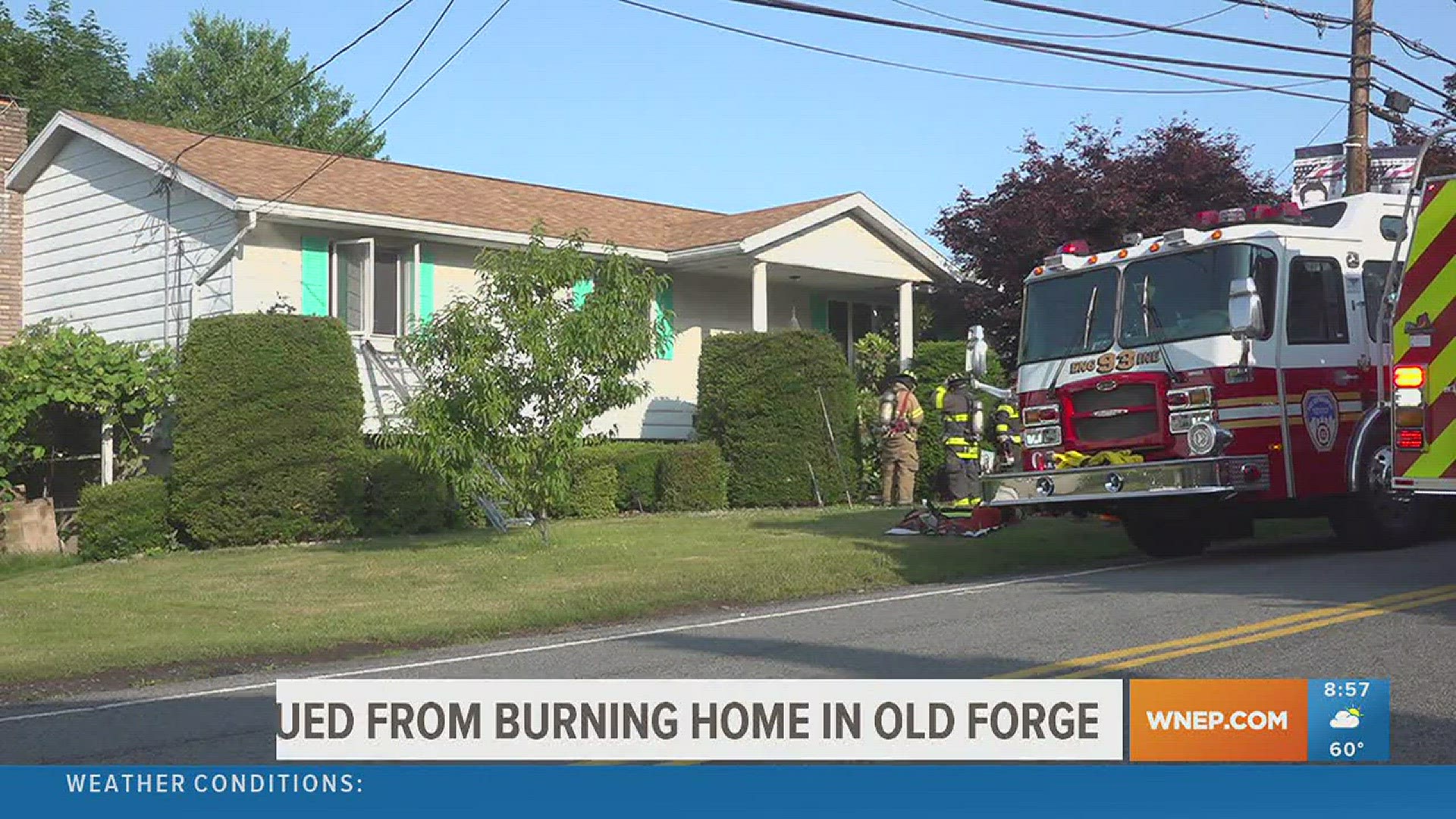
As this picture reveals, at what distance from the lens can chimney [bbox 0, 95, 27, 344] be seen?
2538cm

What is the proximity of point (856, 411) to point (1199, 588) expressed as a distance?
11.8m

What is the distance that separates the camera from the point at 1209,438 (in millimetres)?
13641

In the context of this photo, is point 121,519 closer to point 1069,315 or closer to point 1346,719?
point 1069,315

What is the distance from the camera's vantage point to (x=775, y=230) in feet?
82.6

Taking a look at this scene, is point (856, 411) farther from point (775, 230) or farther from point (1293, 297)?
point (1293, 297)

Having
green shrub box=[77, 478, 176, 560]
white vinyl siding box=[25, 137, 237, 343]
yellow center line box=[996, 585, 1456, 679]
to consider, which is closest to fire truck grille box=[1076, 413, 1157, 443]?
yellow center line box=[996, 585, 1456, 679]

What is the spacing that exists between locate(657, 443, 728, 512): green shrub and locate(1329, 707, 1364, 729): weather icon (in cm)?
1655

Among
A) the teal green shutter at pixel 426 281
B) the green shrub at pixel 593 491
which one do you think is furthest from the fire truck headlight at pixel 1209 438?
the teal green shutter at pixel 426 281

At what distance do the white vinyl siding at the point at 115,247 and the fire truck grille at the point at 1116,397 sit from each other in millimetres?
11590

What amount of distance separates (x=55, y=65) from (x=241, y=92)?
11.5 metres

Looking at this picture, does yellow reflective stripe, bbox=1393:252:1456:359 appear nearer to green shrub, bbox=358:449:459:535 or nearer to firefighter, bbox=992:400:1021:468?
firefighter, bbox=992:400:1021:468

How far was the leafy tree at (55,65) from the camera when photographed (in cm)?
3991

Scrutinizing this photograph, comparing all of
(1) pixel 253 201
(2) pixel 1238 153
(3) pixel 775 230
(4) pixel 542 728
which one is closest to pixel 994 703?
(4) pixel 542 728

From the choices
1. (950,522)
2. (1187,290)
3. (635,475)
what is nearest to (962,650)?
(1187,290)
